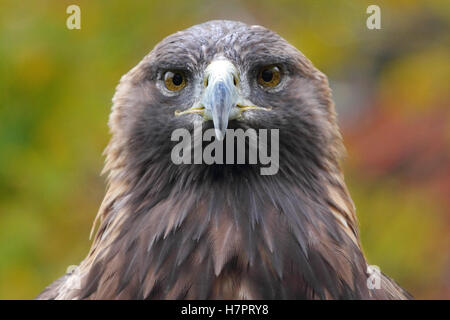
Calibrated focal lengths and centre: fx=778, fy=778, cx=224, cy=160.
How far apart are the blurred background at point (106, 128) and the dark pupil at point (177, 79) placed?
1784 mm

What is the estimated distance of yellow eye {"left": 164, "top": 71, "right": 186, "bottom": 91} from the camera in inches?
122

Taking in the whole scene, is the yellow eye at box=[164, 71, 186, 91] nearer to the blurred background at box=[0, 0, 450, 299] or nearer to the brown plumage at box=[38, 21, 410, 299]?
the brown plumage at box=[38, 21, 410, 299]

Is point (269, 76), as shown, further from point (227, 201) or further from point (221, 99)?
point (227, 201)

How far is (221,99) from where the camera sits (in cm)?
278

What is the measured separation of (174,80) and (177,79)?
0.01 metres

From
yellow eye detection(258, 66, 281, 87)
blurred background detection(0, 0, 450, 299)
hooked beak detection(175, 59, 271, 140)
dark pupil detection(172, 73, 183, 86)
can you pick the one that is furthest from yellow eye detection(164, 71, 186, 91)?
blurred background detection(0, 0, 450, 299)

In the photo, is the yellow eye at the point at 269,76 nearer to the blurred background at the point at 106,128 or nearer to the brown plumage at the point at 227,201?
the brown plumage at the point at 227,201

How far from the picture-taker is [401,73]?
6.10 m

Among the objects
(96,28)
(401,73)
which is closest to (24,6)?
(96,28)

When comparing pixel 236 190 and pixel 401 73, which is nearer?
pixel 236 190

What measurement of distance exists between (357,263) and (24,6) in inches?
115

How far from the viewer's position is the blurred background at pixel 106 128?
472 centimetres

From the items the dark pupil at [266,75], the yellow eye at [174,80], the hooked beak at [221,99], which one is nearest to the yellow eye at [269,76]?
the dark pupil at [266,75]

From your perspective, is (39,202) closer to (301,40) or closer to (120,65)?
(120,65)
